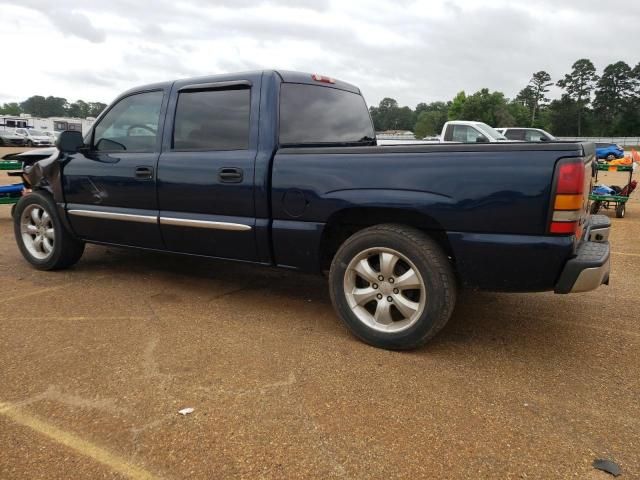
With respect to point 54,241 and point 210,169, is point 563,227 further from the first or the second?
point 54,241

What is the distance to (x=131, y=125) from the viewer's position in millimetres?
4402

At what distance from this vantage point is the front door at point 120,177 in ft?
13.6

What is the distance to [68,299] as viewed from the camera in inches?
166

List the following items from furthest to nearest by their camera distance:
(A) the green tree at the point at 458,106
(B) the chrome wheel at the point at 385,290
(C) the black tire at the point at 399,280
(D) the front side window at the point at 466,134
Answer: (A) the green tree at the point at 458,106 → (D) the front side window at the point at 466,134 → (B) the chrome wheel at the point at 385,290 → (C) the black tire at the point at 399,280

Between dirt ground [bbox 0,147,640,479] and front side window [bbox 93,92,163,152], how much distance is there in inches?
50.7

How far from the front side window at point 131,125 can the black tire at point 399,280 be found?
6.49 feet

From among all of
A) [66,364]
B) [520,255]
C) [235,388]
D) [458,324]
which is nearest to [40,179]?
[66,364]

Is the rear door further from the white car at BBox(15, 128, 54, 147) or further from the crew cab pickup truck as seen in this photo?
the white car at BBox(15, 128, 54, 147)

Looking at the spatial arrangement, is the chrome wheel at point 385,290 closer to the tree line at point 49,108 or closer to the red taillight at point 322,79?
the red taillight at point 322,79

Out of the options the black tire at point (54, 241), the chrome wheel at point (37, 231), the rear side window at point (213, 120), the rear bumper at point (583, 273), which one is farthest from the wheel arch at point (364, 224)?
the chrome wheel at point (37, 231)

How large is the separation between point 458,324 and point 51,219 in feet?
12.7

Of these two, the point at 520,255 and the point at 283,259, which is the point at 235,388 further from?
the point at 520,255

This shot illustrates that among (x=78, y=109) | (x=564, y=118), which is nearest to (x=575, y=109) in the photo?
(x=564, y=118)

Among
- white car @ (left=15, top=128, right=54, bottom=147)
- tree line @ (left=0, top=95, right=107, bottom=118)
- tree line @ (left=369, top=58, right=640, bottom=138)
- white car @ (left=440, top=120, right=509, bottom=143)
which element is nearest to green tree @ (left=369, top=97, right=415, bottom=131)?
tree line @ (left=369, top=58, right=640, bottom=138)
